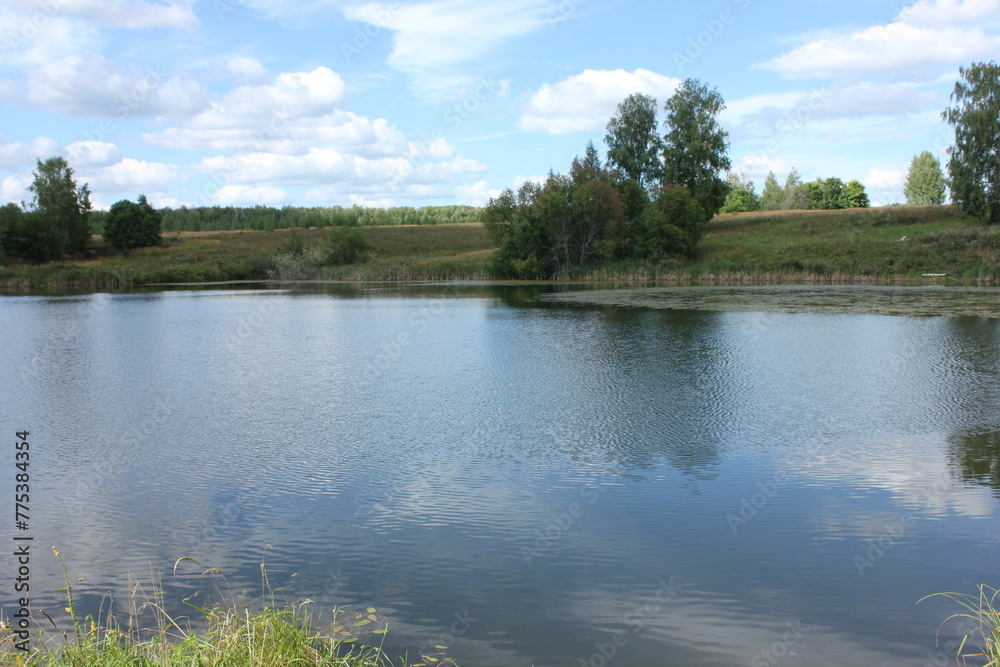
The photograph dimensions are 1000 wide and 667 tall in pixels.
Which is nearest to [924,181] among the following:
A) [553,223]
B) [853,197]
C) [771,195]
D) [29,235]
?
[853,197]

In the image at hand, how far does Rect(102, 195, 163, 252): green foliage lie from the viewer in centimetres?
8519

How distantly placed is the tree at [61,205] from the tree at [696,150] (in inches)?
2478

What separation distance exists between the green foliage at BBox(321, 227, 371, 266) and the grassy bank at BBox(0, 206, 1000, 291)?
1971mm

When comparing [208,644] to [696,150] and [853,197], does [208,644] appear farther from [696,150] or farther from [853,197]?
[853,197]

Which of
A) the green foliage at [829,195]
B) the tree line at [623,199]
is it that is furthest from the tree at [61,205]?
the green foliage at [829,195]

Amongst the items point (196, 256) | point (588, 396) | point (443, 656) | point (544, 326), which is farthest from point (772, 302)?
point (196, 256)

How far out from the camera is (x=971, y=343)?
18.2m

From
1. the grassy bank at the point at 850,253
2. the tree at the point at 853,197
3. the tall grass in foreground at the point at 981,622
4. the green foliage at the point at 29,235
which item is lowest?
the tall grass in foreground at the point at 981,622

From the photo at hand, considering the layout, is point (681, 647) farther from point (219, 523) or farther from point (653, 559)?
point (219, 523)

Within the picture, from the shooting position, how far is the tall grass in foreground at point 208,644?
391cm

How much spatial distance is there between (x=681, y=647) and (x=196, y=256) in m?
81.3

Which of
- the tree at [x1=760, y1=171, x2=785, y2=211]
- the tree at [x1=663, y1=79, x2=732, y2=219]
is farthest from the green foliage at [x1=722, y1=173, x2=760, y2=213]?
the tree at [x1=663, y1=79, x2=732, y2=219]

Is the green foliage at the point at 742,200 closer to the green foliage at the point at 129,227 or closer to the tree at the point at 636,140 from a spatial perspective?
the tree at the point at 636,140

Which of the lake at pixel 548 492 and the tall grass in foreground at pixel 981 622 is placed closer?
the tall grass in foreground at pixel 981 622
